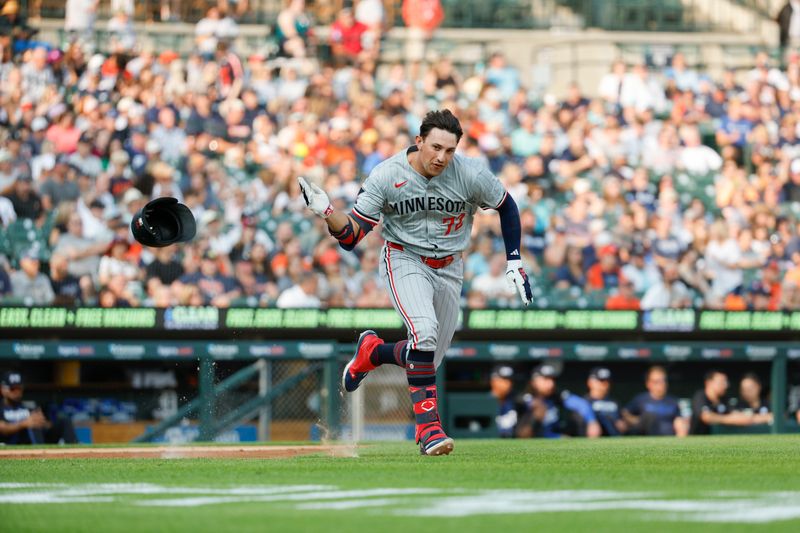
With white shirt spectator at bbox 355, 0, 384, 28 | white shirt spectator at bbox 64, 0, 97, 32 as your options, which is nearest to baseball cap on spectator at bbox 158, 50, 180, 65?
white shirt spectator at bbox 64, 0, 97, 32

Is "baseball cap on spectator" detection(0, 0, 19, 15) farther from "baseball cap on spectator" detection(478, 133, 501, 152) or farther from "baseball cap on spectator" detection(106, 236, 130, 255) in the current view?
"baseball cap on spectator" detection(478, 133, 501, 152)

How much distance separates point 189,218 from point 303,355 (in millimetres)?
4723

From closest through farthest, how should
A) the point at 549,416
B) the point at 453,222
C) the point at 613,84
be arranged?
1. the point at 453,222
2. the point at 549,416
3. the point at 613,84

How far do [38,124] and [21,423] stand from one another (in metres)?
Answer: 5.18

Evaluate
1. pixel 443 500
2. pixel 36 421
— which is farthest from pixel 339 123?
pixel 443 500

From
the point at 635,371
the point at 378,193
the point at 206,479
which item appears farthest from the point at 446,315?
the point at 635,371

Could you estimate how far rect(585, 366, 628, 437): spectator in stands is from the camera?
43.6ft

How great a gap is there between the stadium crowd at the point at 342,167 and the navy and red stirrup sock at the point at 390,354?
5530 mm

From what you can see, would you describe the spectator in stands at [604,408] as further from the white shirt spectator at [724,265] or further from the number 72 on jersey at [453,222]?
the number 72 on jersey at [453,222]

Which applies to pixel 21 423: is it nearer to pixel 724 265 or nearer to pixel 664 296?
pixel 664 296

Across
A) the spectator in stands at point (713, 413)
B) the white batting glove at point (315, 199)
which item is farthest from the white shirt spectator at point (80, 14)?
the white batting glove at point (315, 199)

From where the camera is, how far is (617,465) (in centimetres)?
658

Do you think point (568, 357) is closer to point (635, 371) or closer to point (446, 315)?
point (635, 371)

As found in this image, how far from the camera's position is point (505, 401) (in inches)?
543
